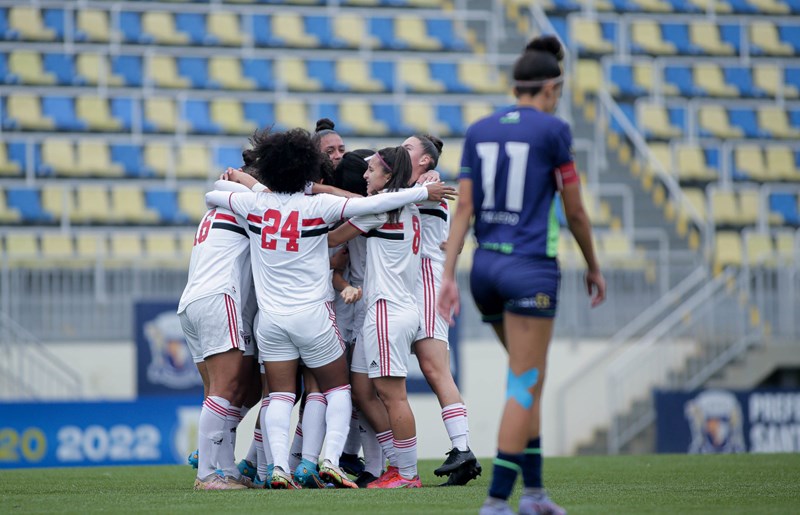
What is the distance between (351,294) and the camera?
7359mm

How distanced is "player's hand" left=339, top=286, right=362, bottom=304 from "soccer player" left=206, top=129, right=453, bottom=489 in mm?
105

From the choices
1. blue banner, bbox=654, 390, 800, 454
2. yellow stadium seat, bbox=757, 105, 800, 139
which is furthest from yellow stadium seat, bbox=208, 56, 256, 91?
blue banner, bbox=654, 390, 800, 454

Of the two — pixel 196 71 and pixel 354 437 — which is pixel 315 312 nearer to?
pixel 354 437

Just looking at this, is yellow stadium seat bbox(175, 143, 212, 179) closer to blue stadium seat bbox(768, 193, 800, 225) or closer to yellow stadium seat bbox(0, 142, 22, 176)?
yellow stadium seat bbox(0, 142, 22, 176)

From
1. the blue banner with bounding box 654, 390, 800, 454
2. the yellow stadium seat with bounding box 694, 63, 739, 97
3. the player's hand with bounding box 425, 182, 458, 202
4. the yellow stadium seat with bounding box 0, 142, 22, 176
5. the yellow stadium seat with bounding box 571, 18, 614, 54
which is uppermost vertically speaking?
the yellow stadium seat with bounding box 571, 18, 614, 54

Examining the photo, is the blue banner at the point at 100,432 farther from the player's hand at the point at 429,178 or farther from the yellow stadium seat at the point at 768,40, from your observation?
the yellow stadium seat at the point at 768,40

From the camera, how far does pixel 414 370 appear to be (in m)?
14.7

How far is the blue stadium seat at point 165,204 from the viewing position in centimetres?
1716

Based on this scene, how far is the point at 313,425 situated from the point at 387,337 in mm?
673

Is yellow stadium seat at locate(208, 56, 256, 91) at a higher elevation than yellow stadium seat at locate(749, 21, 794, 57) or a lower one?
lower

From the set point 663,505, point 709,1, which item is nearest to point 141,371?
point 663,505

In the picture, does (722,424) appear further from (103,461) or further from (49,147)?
(49,147)

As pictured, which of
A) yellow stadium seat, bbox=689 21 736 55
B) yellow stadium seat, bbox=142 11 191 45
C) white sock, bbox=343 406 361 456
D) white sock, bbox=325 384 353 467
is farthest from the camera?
yellow stadium seat, bbox=689 21 736 55

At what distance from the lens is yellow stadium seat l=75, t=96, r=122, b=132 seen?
18719mm
